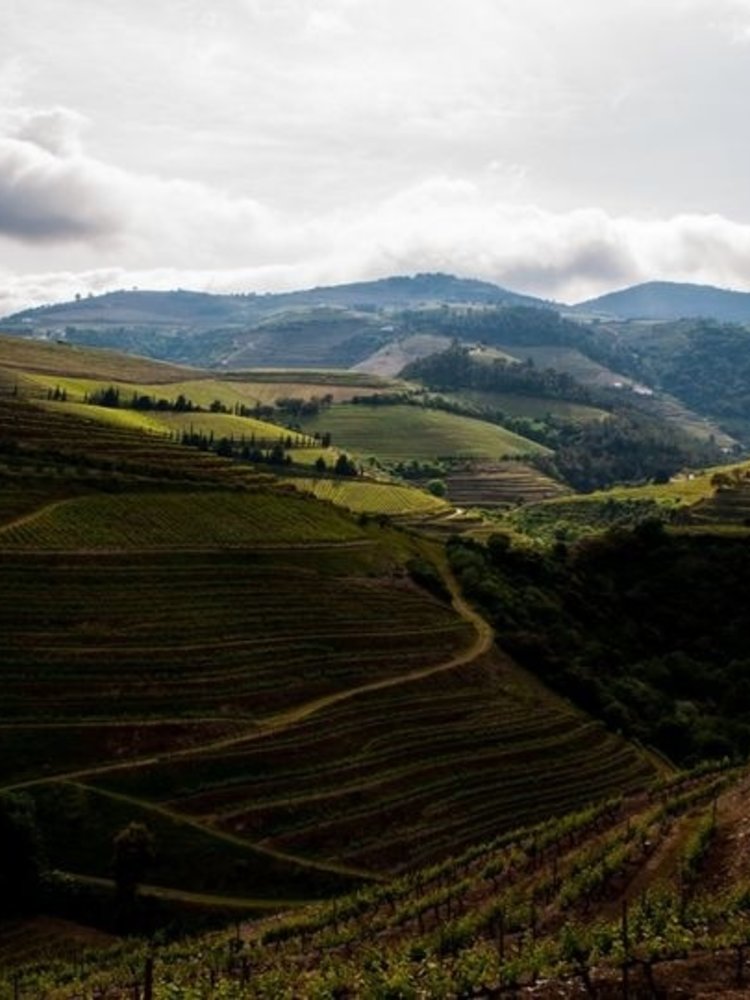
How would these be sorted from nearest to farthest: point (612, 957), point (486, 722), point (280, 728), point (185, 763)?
1. point (612, 957)
2. point (185, 763)
3. point (280, 728)
4. point (486, 722)

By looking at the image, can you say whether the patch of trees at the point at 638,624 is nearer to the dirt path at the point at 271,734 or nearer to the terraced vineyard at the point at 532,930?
the dirt path at the point at 271,734

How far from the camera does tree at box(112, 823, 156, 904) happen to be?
68938 mm

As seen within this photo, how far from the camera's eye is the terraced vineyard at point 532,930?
30.2 meters

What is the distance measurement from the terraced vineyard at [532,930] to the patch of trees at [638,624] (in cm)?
3986

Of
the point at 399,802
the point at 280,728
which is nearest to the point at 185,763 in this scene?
the point at 280,728

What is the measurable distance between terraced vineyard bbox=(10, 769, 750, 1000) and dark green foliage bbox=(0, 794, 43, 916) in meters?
9.83

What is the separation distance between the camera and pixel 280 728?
8825cm

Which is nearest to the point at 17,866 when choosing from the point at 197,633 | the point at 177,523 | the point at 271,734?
the point at 271,734

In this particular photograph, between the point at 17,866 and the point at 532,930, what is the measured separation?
41.6 metres

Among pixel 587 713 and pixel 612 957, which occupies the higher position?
pixel 612 957

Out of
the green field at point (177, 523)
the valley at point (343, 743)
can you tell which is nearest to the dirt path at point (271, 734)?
the valley at point (343, 743)

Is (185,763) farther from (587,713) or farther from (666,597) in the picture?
(666,597)

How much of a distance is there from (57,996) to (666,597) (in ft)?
383

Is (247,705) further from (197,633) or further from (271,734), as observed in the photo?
(197,633)
